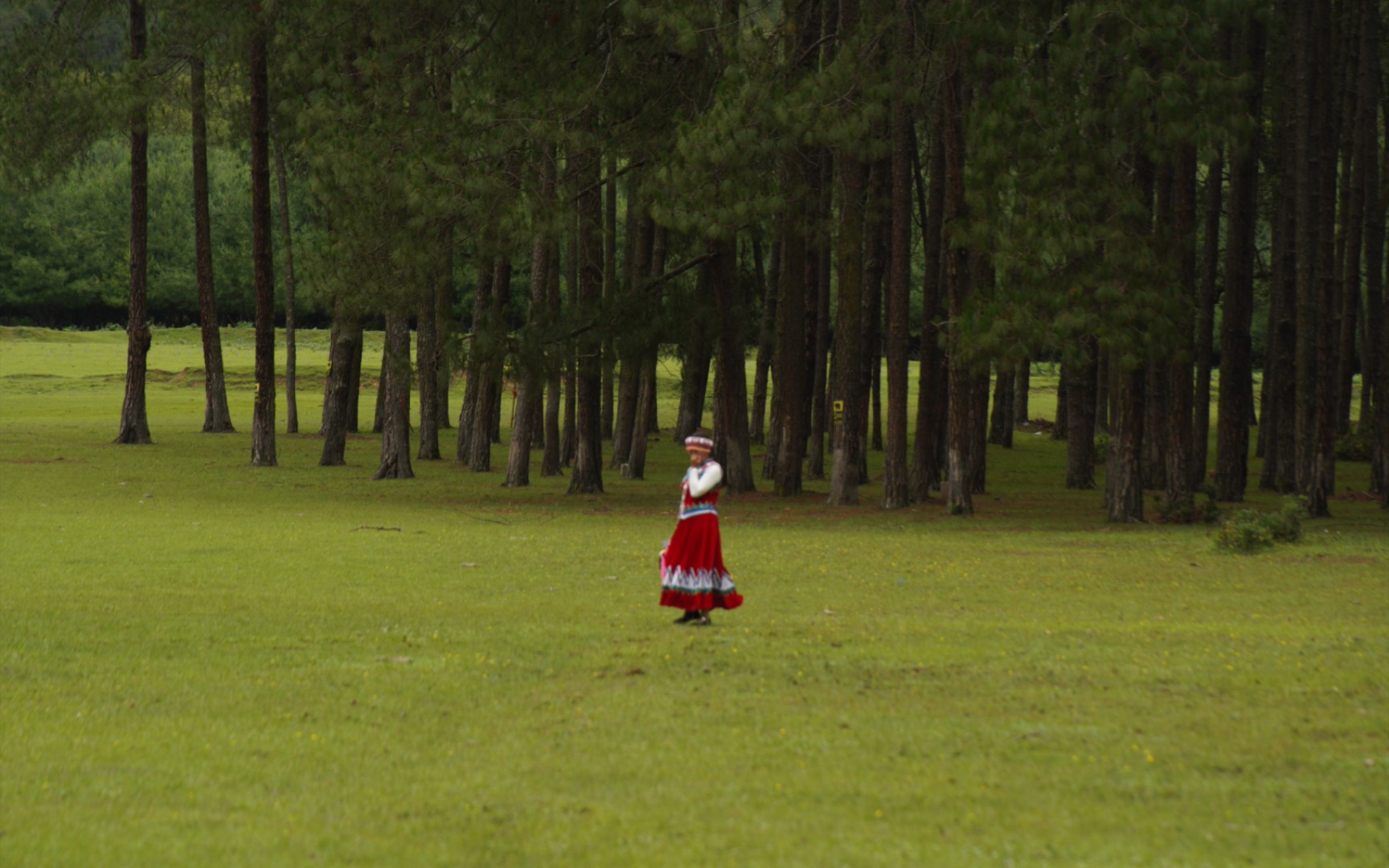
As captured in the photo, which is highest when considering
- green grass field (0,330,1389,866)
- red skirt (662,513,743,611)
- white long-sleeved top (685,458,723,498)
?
white long-sleeved top (685,458,723,498)

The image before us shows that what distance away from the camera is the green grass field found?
6734 mm

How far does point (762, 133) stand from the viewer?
22.5 meters

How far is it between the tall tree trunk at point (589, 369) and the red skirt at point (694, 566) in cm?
1335

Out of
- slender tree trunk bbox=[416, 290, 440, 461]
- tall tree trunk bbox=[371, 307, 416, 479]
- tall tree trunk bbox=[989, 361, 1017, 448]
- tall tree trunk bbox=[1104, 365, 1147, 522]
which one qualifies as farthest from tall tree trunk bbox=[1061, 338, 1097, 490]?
tall tree trunk bbox=[371, 307, 416, 479]

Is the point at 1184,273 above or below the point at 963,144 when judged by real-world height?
below

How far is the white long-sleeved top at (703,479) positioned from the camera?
1211 centimetres

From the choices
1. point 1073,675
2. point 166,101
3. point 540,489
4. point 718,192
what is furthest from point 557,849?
point 166,101

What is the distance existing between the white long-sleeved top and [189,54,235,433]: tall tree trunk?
2613cm

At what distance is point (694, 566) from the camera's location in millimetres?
12344

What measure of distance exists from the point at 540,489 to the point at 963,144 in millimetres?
9970

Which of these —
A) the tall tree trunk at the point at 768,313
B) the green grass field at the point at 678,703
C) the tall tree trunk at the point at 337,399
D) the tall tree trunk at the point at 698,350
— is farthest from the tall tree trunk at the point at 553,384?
the green grass field at the point at 678,703

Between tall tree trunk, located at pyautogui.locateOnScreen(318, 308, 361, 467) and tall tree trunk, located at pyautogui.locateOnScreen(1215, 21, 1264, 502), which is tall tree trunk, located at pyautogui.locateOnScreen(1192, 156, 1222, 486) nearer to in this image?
tall tree trunk, located at pyautogui.locateOnScreen(1215, 21, 1264, 502)

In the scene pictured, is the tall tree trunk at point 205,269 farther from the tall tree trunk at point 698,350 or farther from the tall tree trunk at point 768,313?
the tall tree trunk at point 768,313

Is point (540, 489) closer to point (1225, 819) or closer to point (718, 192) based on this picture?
point (718, 192)
